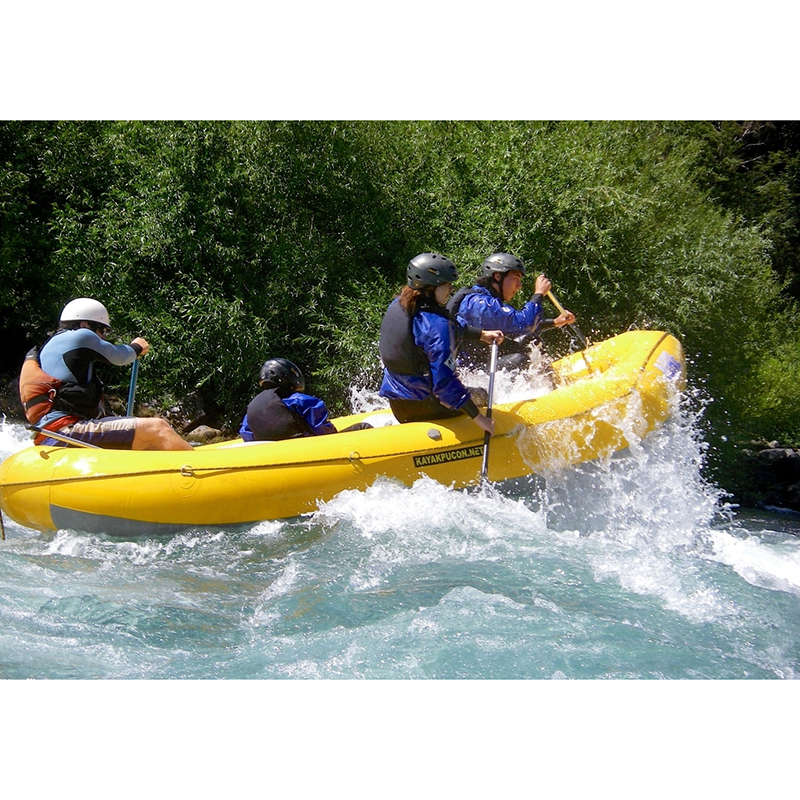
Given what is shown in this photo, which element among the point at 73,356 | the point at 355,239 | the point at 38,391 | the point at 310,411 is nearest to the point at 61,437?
the point at 38,391

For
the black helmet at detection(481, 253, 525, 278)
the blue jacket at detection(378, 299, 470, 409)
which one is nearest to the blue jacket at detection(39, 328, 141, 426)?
the blue jacket at detection(378, 299, 470, 409)

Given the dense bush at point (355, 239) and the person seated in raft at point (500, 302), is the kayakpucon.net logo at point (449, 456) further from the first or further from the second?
the dense bush at point (355, 239)

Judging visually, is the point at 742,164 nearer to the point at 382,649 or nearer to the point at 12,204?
the point at 12,204

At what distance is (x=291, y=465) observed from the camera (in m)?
5.20

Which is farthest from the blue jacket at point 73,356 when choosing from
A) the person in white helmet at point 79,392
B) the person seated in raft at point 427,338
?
the person seated in raft at point 427,338

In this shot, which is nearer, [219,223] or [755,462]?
[219,223]

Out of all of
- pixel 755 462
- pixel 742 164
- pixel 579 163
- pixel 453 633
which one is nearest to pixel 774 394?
pixel 755 462

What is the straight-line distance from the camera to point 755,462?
10.0 m

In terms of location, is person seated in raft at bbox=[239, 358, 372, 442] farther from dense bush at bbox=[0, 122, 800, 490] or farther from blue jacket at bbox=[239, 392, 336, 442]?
dense bush at bbox=[0, 122, 800, 490]

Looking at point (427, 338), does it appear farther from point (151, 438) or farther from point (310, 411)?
point (151, 438)

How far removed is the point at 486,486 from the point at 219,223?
4917 mm

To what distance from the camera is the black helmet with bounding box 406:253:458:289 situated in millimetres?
5215

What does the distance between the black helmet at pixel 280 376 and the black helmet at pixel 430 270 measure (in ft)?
3.14

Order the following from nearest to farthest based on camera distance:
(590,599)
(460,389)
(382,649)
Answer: (382,649)
(590,599)
(460,389)
